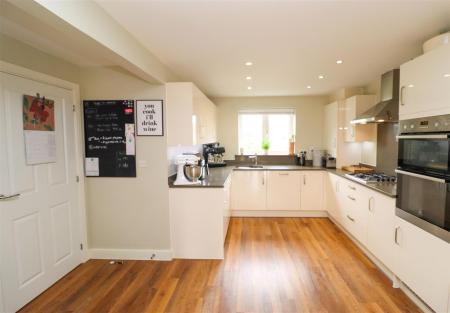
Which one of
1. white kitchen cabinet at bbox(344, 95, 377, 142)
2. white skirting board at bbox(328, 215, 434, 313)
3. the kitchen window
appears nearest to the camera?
white skirting board at bbox(328, 215, 434, 313)

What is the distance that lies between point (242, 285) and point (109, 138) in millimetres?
2136

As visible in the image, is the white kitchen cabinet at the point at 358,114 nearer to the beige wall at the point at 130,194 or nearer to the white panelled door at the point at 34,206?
the beige wall at the point at 130,194

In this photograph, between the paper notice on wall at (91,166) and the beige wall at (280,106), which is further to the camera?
the beige wall at (280,106)

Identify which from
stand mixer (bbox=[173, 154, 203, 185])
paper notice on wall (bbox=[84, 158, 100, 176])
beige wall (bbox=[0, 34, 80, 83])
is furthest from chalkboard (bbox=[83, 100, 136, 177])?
stand mixer (bbox=[173, 154, 203, 185])

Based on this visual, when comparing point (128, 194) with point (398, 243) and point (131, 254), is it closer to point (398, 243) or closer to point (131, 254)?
point (131, 254)

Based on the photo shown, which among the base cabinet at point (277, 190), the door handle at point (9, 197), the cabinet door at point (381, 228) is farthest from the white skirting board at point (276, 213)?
the door handle at point (9, 197)

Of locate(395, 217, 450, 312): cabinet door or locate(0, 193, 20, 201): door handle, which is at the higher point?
locate(0, 193, 20, 201): door handle

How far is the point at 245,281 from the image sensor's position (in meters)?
2.47

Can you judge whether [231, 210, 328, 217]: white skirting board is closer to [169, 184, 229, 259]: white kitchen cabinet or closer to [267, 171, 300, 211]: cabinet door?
[267, 171, 300, 211]: cabinet door

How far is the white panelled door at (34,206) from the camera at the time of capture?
6.54 feet

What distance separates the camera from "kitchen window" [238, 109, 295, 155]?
5.14 meters

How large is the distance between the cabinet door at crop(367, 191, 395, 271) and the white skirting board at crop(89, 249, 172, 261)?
233 cm

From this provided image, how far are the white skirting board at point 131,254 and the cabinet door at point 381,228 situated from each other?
91.7 inches

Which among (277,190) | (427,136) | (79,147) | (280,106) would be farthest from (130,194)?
(280,106)
